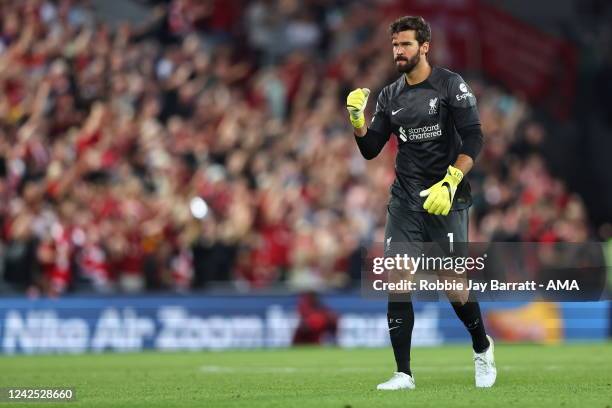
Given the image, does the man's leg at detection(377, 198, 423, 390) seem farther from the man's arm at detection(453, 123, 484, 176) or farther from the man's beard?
the man's beard

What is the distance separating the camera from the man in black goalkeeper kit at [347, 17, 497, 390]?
9.70 meters

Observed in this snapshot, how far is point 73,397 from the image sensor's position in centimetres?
965

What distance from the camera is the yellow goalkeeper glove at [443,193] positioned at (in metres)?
9.38

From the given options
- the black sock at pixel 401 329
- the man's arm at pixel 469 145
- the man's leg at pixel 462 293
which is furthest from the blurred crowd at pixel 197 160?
the man's arm at pixel 469 145

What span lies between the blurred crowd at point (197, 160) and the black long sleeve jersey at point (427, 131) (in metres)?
9.09

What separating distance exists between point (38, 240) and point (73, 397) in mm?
8606

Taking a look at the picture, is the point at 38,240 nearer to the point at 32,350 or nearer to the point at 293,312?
the point at 32,350

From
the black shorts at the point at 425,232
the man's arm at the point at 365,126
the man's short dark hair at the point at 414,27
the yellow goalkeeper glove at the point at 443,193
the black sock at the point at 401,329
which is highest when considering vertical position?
the man's short dark hair at the point at 414,27

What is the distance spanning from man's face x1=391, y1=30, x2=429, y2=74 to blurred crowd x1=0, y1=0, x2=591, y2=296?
9422 millimetres

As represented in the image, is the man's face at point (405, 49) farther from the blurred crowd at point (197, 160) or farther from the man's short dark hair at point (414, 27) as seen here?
the blurred crowd at point (197, 160)

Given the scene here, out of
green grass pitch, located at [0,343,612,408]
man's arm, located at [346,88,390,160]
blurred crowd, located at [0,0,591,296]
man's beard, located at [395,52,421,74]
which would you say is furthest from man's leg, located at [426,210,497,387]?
blurred crowd, located at [0,0,591,296]

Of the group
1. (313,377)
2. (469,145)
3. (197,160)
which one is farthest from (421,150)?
(197,160)

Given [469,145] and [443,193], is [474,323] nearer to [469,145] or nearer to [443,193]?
[443,193]

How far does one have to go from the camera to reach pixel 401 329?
9.77 m
